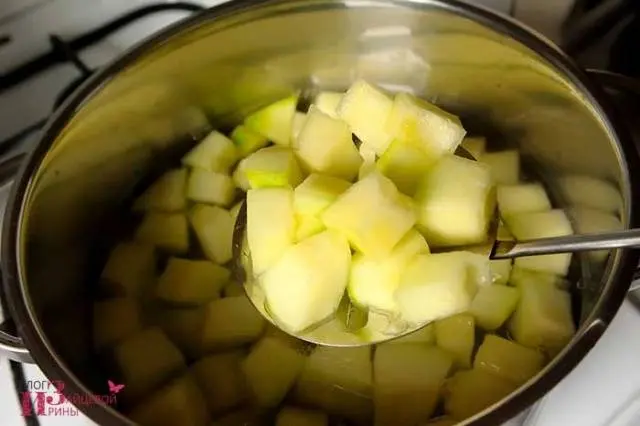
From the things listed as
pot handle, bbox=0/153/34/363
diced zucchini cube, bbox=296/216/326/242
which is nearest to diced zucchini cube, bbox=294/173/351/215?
diced zucchini cube, bbox=296/216/326/242

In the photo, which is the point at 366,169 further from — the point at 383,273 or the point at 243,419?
the point at 243,419

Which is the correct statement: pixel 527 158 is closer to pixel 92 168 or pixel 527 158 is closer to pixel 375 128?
pixel 375 128

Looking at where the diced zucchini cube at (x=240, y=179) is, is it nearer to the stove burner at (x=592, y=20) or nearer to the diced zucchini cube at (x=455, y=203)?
the diced zucchini cube at (x=455, y=203)

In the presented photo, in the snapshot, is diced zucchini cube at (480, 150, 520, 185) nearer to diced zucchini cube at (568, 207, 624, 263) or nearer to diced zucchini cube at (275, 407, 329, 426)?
diced zucchini cube at (568, 207, 624, 263)

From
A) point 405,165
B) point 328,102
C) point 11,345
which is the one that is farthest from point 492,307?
point 11,345

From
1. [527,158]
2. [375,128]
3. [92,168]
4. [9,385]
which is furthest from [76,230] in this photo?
[527,158]
